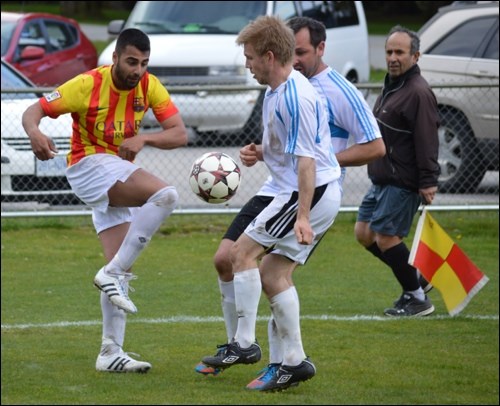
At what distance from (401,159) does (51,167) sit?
4.93 metres

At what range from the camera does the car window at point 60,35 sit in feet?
80.7

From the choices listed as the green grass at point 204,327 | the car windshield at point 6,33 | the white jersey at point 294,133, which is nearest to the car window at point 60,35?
the car windshield at point 6,33

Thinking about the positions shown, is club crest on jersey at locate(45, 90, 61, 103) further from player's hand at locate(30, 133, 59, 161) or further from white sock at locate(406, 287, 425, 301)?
white sock at locate(406, 287, 425, 301)

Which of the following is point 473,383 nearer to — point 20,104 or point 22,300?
point 22,300

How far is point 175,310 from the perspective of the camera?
11609 mm

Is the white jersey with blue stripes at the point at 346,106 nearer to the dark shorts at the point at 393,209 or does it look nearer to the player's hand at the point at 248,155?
the player's hand at the point at 248,155

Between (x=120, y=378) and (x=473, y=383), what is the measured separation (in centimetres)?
261

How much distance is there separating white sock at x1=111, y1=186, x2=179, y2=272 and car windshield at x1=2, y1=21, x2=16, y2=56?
1391cm

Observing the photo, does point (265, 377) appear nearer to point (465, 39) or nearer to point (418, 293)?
point (418, 293)

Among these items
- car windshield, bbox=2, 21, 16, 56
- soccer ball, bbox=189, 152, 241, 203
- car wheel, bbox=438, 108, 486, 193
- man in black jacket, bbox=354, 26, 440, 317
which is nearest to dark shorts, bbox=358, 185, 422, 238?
man in black jacket, bbox=354, 26, 440, 317

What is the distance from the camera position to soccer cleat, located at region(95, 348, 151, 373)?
377 inches

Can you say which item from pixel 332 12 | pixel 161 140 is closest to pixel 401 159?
pixel 161 140

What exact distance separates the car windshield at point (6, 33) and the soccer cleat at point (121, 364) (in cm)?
1260

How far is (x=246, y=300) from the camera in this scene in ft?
24.7
